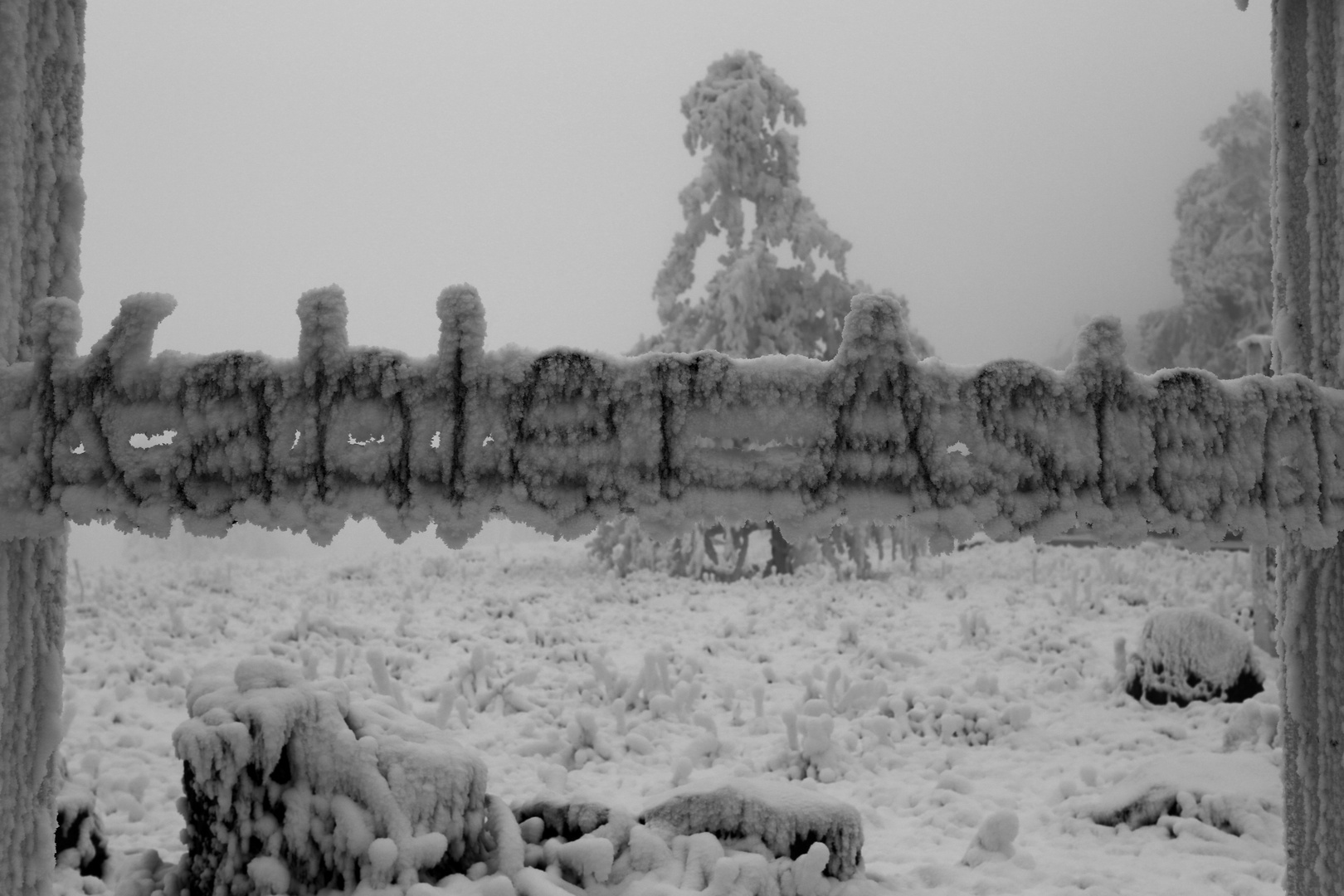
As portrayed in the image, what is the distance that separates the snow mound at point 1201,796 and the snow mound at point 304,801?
2.62 metres

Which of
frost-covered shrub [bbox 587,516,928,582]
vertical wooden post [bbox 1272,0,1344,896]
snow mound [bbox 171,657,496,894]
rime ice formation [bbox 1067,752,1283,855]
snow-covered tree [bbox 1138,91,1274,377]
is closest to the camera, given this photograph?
vertical wooden post [bbox 1272,0,1344,896]

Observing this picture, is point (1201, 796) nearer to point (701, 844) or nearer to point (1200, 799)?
point (1200, 799)

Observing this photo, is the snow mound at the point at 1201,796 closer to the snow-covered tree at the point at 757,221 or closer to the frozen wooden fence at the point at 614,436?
the frozen wooden fence at the point at 614,436

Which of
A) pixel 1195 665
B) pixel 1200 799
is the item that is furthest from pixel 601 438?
pixel 1195 665

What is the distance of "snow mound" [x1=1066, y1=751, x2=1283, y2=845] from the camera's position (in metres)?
3.40

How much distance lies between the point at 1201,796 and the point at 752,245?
7.33m

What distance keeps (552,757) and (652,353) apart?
3.49 m

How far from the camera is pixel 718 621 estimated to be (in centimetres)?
686

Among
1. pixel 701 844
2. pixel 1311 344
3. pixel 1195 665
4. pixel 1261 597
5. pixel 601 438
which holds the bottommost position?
pixel 701 844

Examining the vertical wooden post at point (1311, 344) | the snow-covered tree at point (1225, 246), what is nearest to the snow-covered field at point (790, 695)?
the vertical wooden post at point (1311, 344)

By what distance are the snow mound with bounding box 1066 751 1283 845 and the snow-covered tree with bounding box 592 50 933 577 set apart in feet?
18.0

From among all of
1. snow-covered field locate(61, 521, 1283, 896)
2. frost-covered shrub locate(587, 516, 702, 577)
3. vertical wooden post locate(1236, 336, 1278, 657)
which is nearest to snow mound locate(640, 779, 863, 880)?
snow-covered field locate(61, 521, 1283, 896)

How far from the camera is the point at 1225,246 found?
1305 centimetres

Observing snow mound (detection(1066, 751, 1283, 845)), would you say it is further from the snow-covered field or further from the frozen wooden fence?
the frozen wooden fence
